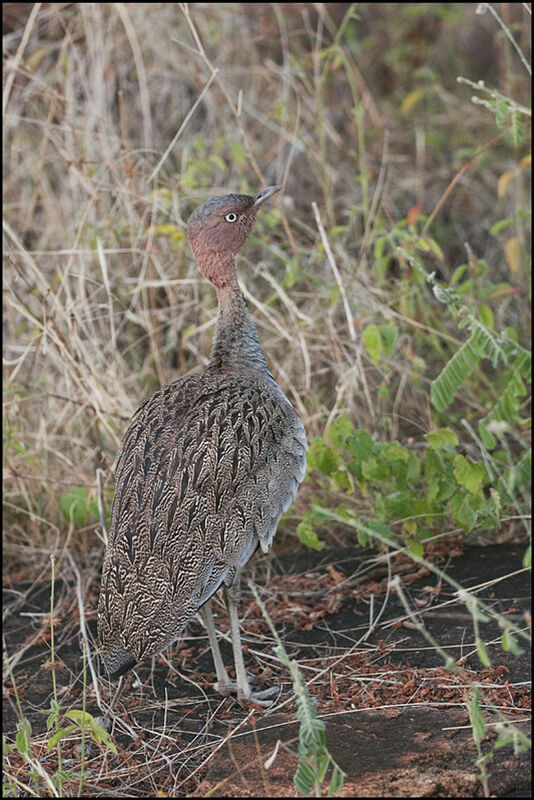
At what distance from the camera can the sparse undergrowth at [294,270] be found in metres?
4.23

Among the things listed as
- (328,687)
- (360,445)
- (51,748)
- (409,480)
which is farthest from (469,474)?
(51,748)

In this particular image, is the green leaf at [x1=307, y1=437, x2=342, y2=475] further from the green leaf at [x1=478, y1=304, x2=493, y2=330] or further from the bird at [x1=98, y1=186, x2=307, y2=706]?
the green leaf at [x1=478, y1=304, x2=493, y2=330]

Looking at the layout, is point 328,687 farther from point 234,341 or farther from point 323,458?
point 234,341

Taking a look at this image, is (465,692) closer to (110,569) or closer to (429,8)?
(110,569)

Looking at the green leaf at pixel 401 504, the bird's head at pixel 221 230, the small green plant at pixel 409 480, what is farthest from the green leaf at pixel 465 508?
the bird's head at pixel 221 230

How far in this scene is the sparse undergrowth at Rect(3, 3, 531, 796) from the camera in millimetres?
4230

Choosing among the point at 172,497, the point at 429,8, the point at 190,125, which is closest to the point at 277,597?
the point at 172,497

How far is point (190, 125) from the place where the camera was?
716cm

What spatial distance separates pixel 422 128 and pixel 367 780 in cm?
582

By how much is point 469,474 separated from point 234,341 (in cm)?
109

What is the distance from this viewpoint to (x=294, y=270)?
516 centimetres

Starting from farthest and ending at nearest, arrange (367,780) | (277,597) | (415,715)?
(277,597)
(415,715)
(367,780)

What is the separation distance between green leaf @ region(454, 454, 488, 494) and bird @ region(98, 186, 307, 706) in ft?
2.30

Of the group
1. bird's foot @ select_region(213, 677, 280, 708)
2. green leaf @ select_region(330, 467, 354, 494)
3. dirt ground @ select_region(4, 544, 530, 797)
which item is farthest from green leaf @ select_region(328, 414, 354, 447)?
bird's foot @ select_region(213, 677, 280, 708)
